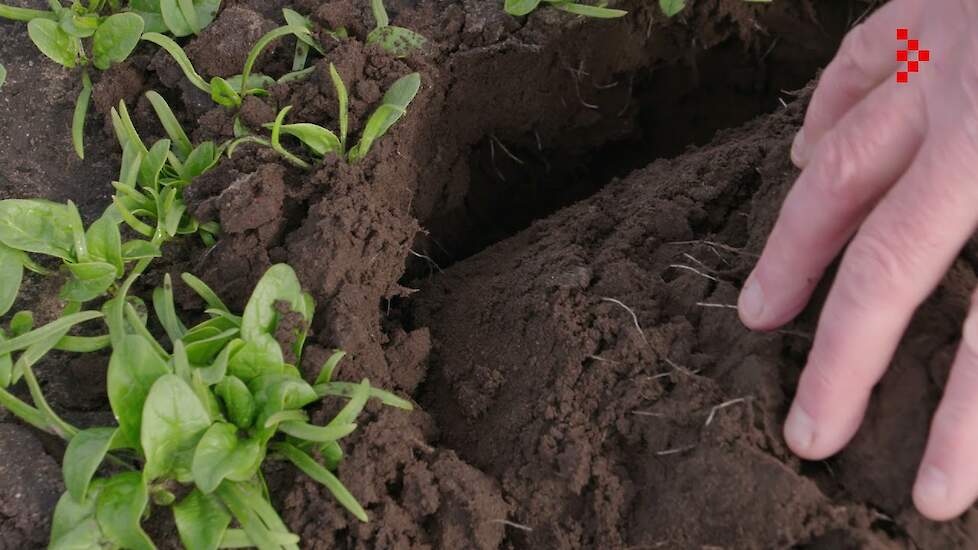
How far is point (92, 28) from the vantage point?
1922 mm

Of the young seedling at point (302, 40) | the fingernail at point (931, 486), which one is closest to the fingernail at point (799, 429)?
the fingernail at point (931, 486)

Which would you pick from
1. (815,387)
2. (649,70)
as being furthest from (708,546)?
(649,70)

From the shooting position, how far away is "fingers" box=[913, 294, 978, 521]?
1.13 m

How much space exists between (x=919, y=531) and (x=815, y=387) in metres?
0.27

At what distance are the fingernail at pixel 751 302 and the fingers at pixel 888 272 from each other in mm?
155

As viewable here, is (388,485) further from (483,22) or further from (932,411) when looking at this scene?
(483,22)

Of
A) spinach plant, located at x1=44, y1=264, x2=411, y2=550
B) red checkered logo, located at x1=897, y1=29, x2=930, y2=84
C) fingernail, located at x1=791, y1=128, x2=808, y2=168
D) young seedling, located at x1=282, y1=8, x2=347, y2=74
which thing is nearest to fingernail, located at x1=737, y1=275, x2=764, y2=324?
fingernail, located at x1=791, y1=128, x2=808, y2=168

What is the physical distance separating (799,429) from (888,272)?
0.93 feet

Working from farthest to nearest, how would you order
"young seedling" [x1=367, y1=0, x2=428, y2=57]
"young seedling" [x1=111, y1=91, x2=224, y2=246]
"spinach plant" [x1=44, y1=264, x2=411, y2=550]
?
"young seedling" [x1=367, y1=0, x2=428, y2=57]
"young seedling" [x1=111, y1=91, x2=224, y2=246]
"spinach plant" [x1=44, y1=264, x2=411, y2=550]

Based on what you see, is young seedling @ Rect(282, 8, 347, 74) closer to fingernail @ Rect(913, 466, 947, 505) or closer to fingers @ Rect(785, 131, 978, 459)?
fingers @ Rect(785, 131, 978, 459)

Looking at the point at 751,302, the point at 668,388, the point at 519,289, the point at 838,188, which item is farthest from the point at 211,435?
the point at 838,188

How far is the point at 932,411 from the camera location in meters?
1.25

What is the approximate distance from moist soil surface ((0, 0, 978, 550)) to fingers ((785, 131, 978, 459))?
0.35 ft

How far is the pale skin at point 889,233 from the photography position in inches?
44.7
